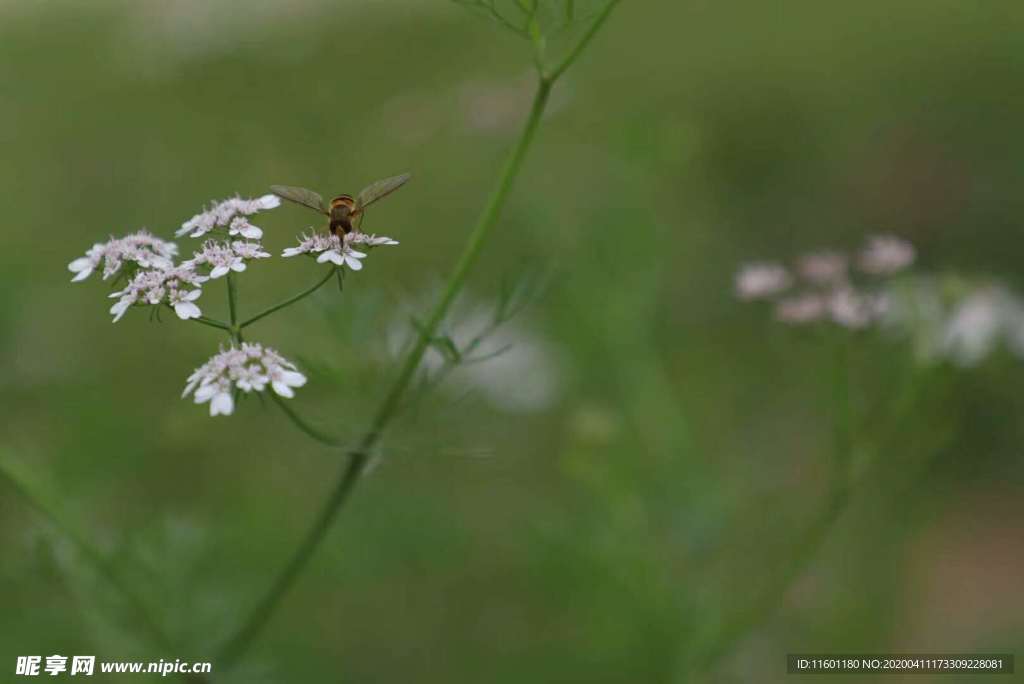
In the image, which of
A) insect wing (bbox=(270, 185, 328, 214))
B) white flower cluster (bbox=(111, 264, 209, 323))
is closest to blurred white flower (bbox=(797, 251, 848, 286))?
insect wing (bbox=(270, 185, 328, 214))

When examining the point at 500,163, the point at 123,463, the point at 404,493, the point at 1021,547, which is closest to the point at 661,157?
the point at 500,163

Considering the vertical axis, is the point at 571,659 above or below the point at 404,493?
below

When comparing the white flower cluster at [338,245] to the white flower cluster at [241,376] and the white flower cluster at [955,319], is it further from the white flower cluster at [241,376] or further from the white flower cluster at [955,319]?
the white flower cluster at [955,319]

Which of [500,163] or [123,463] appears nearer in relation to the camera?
[123,463]

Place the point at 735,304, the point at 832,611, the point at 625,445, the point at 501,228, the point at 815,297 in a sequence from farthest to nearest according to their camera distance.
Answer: the point at 501,228, the point at 735,304, the point at 625,445, the point at 832,611, the point at 815,297

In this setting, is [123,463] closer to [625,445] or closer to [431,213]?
[625,445]

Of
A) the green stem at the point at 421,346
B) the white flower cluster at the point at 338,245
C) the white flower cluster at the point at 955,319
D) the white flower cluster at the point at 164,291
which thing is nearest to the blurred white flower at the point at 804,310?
the white flower cluster at the point at 955,319

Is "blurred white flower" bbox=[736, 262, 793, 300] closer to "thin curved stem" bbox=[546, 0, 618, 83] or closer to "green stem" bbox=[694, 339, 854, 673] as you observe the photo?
"green stem" bbox=[694, 339, 854, 673]

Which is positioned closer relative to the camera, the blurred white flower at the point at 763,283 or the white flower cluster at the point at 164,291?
the white flower cluster at the point at 164,291

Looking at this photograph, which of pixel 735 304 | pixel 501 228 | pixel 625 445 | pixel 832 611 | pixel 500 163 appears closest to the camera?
pixel 832 611
